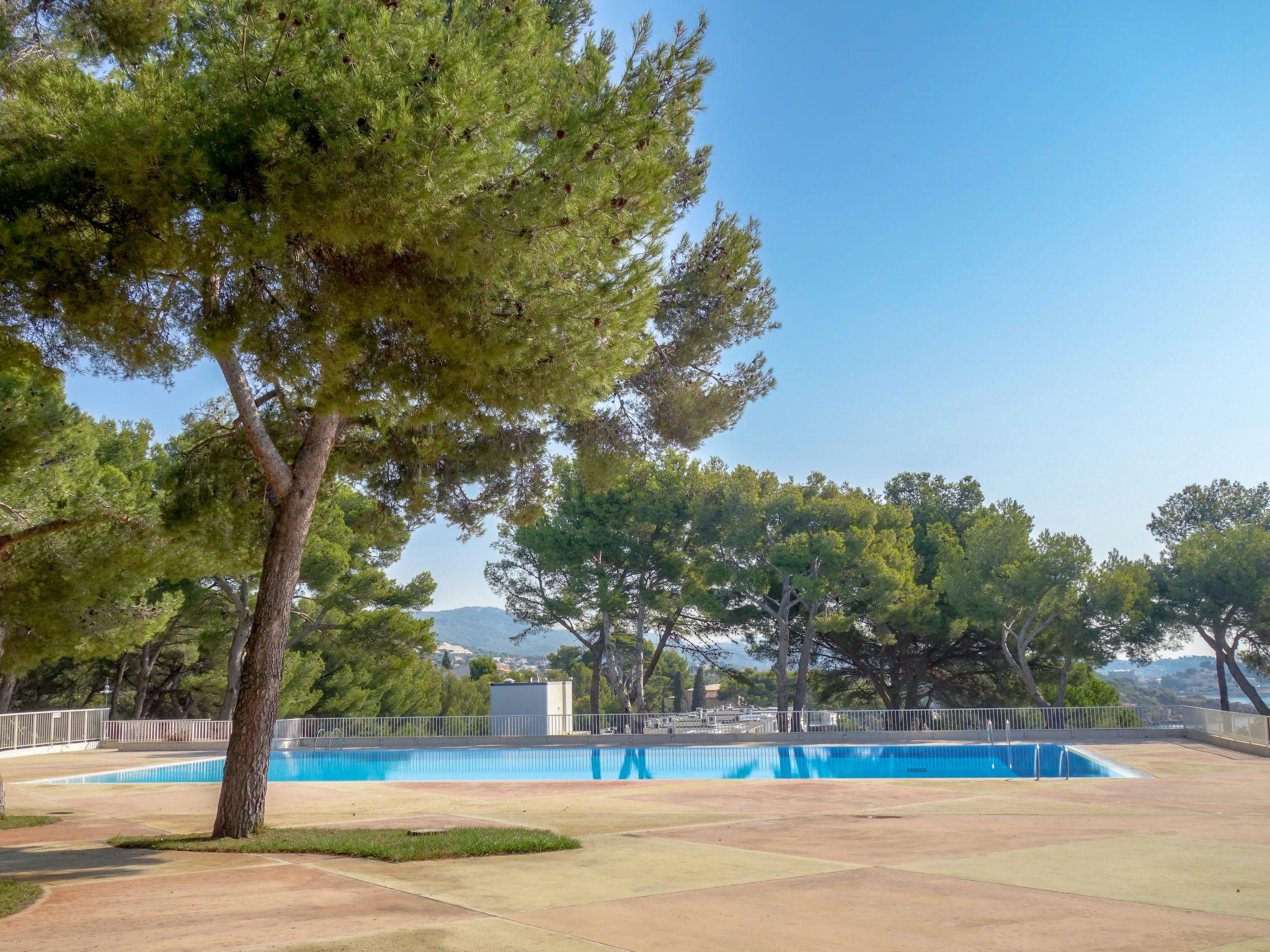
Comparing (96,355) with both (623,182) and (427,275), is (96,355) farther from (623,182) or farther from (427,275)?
(623,182)

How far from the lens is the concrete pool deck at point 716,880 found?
4.97m

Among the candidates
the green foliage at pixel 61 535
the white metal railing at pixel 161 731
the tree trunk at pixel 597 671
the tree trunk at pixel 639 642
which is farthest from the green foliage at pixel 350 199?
the tree trunk at pixel 597 671

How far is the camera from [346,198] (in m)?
6.11

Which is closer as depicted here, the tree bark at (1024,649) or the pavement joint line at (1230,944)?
the pavement joint line at (1230,944)

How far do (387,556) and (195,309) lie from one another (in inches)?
971

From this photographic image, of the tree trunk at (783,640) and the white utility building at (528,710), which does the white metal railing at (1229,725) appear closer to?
the tree trunk at (783,640)

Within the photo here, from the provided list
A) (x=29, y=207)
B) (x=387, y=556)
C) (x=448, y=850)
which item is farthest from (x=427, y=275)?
(x=387, y=556)

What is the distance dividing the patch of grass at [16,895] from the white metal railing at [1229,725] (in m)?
18.2

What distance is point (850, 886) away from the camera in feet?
20.5

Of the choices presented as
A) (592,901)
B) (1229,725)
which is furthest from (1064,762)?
(592,901)

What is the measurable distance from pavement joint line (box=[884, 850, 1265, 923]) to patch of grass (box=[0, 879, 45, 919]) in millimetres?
5562

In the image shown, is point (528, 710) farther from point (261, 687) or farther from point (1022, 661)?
point (261, 687)

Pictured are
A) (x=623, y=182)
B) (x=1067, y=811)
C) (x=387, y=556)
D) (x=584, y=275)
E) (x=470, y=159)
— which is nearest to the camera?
(x=470, y=159)

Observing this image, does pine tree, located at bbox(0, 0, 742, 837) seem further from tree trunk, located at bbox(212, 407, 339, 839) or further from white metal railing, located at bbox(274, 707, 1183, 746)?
white metal railing, located at bbox(274, 707, 1183, 746)
